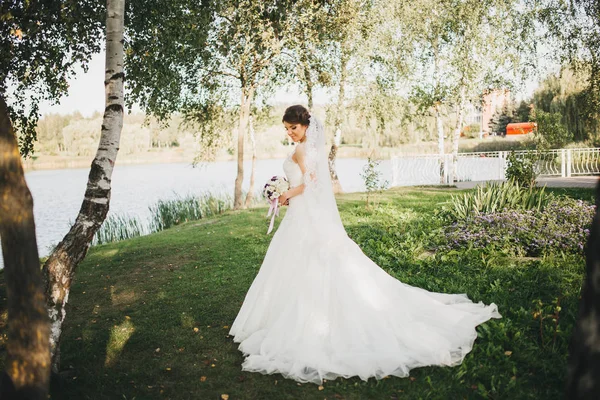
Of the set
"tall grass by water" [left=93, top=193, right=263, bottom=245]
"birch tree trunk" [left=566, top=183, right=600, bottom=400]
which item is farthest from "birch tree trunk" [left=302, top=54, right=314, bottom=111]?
"birch tree trunk" [left=566, top=183, right=600, bottom=400]

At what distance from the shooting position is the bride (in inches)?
162

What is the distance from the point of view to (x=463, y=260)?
727 cm

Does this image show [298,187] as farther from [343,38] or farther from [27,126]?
[343,38]

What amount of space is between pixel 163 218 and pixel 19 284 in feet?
47.4

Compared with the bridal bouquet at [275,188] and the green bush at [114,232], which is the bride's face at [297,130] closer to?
the bridal bouquet at [275,188]

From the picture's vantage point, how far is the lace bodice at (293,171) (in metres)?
5.25

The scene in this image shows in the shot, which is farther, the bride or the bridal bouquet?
the bridal bouquet

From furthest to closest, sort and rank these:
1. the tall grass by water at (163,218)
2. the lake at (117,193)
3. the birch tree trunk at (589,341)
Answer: the lake at (117,193) → the tall grass by water at (163,218) → the birch tree trunk at (589,341)

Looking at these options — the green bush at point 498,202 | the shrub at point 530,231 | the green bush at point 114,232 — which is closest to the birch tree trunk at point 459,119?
the green bush at point 498,202

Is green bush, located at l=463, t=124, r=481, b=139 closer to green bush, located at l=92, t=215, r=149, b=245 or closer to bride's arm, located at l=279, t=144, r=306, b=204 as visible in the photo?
green bush, located at l=92, t=215, r=149, b=245

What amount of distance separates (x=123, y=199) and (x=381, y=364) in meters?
22.5

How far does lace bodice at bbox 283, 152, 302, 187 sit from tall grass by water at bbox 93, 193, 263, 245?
1015 centimetres

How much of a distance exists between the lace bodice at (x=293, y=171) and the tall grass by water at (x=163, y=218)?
10155mm

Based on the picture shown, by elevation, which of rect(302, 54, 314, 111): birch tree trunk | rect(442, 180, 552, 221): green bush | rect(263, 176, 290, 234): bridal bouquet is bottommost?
rect(442, 180, 552, 221): green bush
